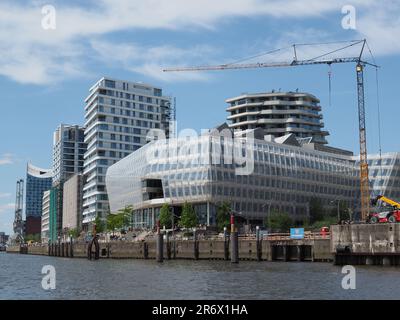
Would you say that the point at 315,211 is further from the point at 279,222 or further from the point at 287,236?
the point at 287,236

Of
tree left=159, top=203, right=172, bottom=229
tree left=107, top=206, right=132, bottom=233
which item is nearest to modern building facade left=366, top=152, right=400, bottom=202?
tree left=159, top=203, right=172, bottom=229

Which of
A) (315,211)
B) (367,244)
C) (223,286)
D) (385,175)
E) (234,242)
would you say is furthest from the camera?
(385,175)

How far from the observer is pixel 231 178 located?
148 metres

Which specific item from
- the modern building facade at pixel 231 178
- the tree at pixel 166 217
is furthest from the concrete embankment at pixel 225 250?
the modern building facade at pixel 231 178

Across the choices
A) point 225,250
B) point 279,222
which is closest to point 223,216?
point 279,222

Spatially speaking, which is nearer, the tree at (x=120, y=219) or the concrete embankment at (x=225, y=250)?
the concrete embankment at (x=225, y=250)

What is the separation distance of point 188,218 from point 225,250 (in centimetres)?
3573

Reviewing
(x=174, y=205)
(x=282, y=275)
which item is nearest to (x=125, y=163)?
(x=174, y=205)

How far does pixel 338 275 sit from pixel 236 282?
1086 centimetres

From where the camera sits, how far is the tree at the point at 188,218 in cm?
13625

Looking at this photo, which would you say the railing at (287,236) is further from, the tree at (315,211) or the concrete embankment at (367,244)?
the tree at (315,211)

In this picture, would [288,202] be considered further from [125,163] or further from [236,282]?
[236,282]

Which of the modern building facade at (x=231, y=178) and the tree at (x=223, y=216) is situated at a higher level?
the modern building facade at (x=231, y=178)

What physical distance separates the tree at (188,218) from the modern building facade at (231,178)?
7.33 m
